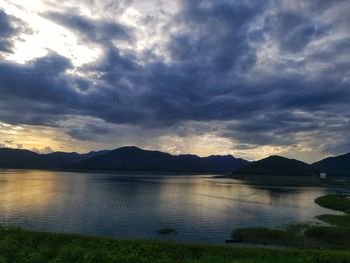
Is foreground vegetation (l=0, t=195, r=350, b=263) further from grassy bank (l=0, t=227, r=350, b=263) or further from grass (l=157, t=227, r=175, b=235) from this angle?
grass (l=157, t=227, r=175, b=235)

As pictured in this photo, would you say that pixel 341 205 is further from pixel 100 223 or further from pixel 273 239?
pixel 100 223

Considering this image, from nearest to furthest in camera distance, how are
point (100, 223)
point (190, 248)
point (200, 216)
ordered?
1. point (190, 248)
2. point (100, 223)
3. point (200, 216)

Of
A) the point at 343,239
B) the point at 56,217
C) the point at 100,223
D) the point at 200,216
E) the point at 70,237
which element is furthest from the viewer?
the point at 200,216

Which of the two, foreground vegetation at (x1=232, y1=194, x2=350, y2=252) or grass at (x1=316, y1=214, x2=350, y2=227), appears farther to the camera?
grass at (x1=316, y1=214, x2=350, y2=227)

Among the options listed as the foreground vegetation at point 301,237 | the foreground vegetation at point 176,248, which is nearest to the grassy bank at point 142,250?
the foreground vegetation at point 176,248

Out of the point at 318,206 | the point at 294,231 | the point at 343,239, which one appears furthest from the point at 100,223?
the point at 318,206

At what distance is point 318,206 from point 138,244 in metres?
79.2

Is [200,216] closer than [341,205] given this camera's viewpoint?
Yes

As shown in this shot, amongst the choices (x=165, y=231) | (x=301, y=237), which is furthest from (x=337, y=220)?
(x=165, y=231)

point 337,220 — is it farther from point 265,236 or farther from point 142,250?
point 142,250

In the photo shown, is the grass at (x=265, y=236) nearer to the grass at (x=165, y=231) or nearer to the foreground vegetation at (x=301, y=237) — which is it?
the foreground vegetation at (x=301, y=237)

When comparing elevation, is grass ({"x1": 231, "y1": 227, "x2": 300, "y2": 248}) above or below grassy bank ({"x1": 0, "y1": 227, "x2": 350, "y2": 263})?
below

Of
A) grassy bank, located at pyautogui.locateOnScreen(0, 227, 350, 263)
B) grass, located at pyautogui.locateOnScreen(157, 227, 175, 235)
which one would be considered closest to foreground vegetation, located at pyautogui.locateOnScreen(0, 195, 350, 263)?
grassy bank, located at pyautogui.locateOnScreen(0, 227, 350, 263)

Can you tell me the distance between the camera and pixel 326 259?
35.4 m
